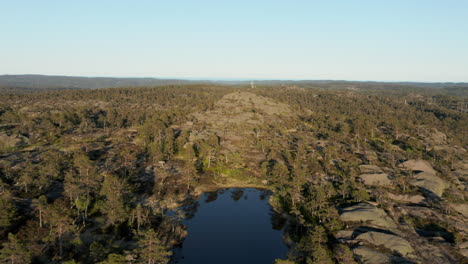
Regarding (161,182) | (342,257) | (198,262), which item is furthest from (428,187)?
(161,182)

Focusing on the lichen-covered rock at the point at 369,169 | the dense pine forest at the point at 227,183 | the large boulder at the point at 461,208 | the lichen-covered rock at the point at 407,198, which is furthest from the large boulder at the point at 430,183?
the lichen-covered rock at the point at 369,169

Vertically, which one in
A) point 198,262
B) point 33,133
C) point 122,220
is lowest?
point 198,262

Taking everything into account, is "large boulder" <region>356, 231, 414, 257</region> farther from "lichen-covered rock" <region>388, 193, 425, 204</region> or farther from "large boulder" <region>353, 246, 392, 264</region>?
"lichen-covered rock" <region>388, 193, 425, 204</region>

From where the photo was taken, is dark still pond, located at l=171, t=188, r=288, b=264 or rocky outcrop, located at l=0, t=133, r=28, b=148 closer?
dark still pond, located at l=171, t=188, r=288, b=264

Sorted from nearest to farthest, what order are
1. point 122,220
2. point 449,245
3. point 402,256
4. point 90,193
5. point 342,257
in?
point 342,257 < point 402,256 < point 449,245 < point 122,220 < point 90,193

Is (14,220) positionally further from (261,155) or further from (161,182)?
(261,155)

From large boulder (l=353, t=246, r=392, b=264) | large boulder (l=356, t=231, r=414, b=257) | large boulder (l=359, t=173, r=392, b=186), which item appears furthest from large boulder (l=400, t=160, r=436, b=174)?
large boulder (l=353, t=246, r=392, b=264)
